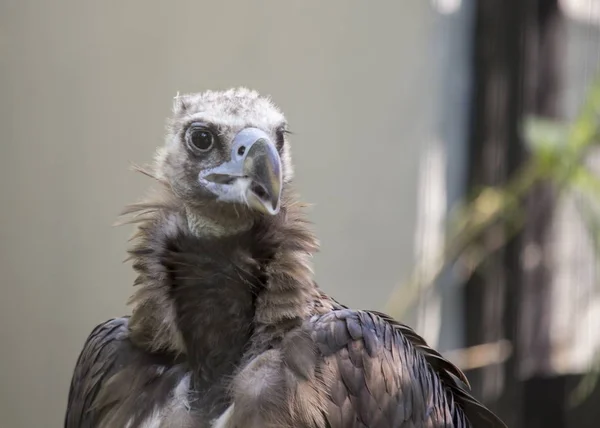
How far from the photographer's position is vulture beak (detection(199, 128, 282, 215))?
0.98m

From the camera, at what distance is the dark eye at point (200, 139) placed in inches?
42.8

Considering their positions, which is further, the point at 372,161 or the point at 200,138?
the point at 372,161

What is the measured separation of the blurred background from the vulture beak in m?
0.28

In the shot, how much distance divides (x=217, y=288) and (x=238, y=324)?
0.06 meters

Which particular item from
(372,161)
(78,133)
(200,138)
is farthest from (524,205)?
(200,138)

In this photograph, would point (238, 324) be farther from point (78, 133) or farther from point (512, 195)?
point (512, 195)

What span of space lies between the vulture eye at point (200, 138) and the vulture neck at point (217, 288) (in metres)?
0.10

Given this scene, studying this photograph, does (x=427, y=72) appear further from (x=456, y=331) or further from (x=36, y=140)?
(x=36, y=140)

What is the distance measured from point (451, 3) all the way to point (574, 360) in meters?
1.38

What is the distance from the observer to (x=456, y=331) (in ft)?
8.80

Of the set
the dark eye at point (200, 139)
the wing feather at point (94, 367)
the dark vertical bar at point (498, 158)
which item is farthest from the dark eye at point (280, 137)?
the dark vertical bar at point (498, 158)

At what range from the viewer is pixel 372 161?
2.21m

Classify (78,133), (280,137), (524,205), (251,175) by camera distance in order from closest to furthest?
(251,175), (280,137), (78,133), (524,205)

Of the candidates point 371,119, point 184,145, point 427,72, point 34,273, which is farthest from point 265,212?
point 427,72
